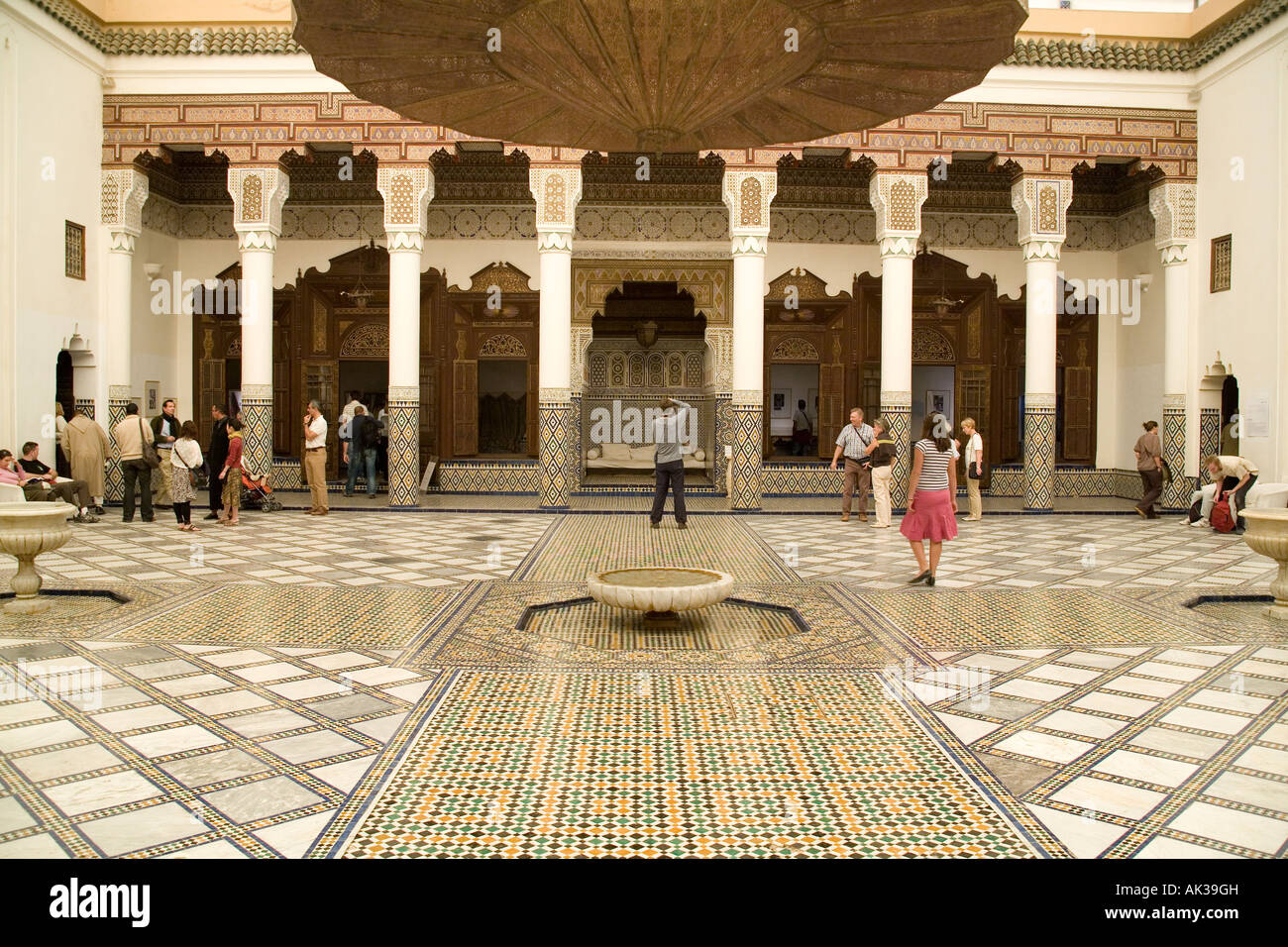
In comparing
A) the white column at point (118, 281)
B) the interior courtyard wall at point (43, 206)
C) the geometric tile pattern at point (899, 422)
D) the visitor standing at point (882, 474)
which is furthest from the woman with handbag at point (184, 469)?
the geometric tile pattern at point (899, 422)

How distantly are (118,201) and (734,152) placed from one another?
665 cm

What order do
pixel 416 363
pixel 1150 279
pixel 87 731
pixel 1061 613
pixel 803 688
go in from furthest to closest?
pixel 1150 279
pixel 416 363
pixel 1061 613
pixel 803 688
pixel 87 731

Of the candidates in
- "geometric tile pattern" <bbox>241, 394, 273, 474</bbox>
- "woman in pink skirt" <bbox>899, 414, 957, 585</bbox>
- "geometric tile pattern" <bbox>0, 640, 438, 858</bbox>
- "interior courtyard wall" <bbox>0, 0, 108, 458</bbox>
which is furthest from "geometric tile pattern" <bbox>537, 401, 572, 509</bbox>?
"geometric tile pattern" <bbox>0, 640, 438, 858</bbox>

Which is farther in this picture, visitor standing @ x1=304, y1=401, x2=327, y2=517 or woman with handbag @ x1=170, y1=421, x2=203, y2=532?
visitor standing @ x1=304, y1=401, x2=327, y2=517

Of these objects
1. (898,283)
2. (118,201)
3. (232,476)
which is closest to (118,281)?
(118,201)

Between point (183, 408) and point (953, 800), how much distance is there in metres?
11.9

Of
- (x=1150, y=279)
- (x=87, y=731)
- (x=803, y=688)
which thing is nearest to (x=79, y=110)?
(x=87, y=731)

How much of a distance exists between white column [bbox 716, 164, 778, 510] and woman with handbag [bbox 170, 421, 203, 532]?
5.30 m

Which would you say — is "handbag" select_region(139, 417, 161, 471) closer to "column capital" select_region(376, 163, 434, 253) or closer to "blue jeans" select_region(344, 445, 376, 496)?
"blue jeans" select_region(344, 445, 376, 496)

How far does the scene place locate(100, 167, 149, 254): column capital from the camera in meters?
10.1

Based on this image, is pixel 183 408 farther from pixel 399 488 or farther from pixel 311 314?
pixel 399 488

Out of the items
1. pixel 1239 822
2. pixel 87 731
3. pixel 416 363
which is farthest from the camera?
pixel 416 363

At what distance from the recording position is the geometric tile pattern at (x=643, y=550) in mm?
6195

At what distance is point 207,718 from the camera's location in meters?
3.15
